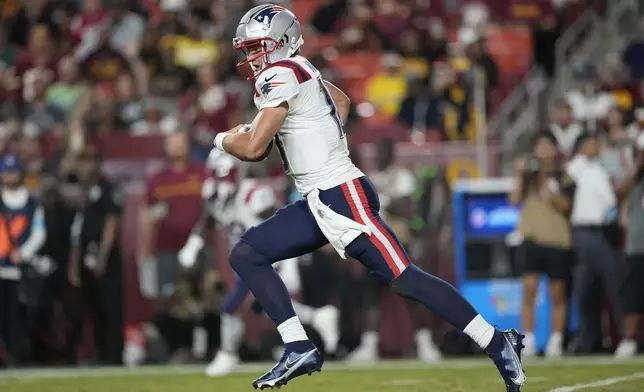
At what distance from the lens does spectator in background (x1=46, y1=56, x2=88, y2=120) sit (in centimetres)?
1439

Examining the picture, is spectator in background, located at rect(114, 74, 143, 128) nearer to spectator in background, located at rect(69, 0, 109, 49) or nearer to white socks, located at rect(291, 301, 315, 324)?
spectator in background, located at rect(69, 0, 109, 49)

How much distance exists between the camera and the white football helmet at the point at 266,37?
6488 millimetres

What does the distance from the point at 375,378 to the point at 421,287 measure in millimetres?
2670

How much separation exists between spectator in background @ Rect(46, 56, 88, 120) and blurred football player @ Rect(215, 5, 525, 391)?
8107 mm

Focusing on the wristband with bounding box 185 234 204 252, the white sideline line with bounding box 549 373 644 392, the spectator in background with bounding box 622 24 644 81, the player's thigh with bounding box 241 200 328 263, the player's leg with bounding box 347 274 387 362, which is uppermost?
the spectator in background with bounding box 622 24 644 81

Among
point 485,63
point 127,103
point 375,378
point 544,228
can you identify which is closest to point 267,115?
point 375,378

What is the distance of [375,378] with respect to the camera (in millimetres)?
8836

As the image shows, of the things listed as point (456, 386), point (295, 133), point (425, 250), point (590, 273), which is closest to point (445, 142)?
point (425, 250)

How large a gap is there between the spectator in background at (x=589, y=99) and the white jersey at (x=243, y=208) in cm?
412

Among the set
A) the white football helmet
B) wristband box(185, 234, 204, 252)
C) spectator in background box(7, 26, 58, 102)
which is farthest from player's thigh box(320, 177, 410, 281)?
spectator in background box(7, 26, 58, 102)

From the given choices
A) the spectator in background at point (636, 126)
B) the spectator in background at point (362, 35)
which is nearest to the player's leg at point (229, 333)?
the spectator in background at point (636, 126)

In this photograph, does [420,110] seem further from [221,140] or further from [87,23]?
[221,140]

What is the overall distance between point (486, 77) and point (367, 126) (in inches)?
79.5

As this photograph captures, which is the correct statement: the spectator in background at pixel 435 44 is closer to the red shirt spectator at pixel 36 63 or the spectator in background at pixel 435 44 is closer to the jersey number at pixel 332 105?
the red shirt spectator at pixel 36 63
